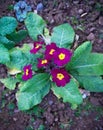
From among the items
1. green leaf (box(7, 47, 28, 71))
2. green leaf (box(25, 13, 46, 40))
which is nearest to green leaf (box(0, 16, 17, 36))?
green leaf (box(25, 13, 46, 40))

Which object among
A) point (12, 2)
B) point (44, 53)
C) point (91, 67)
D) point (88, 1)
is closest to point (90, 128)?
point (91, 67)

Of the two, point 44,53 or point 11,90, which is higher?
point 44,53

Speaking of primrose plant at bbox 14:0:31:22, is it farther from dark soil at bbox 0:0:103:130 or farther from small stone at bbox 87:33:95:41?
small stone at bbox 87:33:95:41

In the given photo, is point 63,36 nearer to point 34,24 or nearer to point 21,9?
point 34,24

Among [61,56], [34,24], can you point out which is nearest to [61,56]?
[61,56]

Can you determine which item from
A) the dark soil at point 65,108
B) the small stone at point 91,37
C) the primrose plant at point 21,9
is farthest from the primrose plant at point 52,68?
the primrose plant at point 21,9

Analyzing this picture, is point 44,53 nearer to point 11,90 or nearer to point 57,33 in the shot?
point 57,33

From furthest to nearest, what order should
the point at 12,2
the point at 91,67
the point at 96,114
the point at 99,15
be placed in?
1. the point at 12,2
2. the point at 99,15
3. the point at 96,114
4. the point at 91,67
